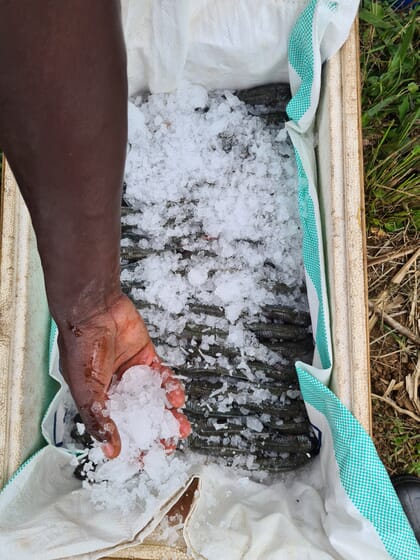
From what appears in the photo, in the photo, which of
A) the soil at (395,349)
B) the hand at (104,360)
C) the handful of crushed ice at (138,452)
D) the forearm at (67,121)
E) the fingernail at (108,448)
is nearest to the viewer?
the forearm at (67,121)

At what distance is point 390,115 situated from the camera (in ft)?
7.95

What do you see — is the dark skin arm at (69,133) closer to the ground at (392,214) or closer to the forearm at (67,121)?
the forearm at (67,121)

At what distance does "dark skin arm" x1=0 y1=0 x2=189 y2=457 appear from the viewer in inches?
32.7

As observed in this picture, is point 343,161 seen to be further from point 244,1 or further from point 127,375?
point 127,375

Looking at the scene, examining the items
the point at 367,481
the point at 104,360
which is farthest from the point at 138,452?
the point at 367,481

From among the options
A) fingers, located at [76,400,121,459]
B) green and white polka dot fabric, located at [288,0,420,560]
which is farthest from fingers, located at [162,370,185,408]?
green and white polka dot fabric, located at [288,0,420,560]

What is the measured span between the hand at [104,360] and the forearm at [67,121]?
0.30 metres

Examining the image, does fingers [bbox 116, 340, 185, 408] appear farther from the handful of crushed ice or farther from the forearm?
the forearm

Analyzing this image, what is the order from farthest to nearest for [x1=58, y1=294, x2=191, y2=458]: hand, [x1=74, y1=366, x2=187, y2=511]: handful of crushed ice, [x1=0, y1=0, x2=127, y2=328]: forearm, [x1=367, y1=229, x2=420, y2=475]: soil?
[x1=367, y1=229, x2=420, y2=475]: soil < [x1=74, y1=366, x2=187, y2=511]: handful of crushed ice < [x1=58, y1=294, x2=191, y2=458]: hand < [x1=0, y1=0, x2=127, y2=328]: forearm

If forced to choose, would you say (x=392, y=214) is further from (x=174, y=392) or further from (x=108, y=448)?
(x=108, y=448)

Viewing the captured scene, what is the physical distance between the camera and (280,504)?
1747 mm

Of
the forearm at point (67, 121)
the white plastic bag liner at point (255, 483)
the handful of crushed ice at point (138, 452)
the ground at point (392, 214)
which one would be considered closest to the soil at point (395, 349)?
the ground at point (392, 214)

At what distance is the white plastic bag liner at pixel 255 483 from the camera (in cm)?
154

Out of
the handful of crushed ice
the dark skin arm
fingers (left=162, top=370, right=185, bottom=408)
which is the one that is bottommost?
the handful of crushed ice
